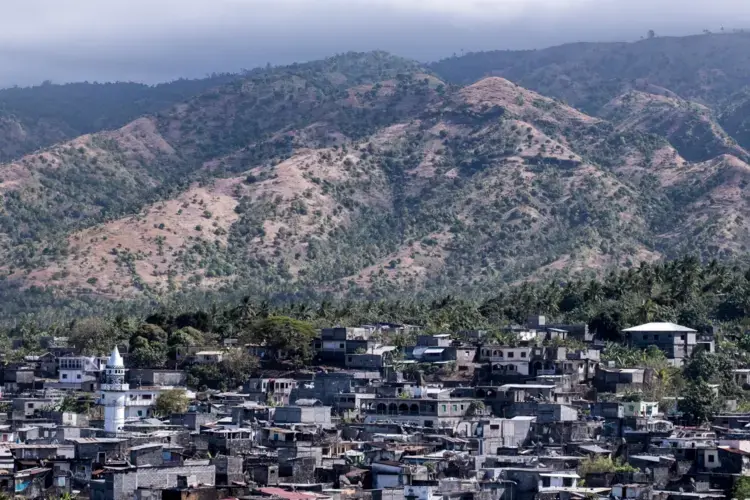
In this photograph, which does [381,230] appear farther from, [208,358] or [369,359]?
[369,359]

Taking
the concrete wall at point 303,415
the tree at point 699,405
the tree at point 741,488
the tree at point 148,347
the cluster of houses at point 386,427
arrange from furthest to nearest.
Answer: the tree at point 148,347
the tree at point 699,405
the concrete wall at point 303,415
the cluster of houses at point 386,427
the tree at point 741,488

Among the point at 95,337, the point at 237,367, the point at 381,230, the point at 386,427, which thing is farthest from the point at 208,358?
the point at 381,230

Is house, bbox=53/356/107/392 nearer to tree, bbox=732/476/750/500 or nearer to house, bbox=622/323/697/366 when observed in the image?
house, bbox=622/323/697/366

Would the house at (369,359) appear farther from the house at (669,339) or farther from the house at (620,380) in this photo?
the house at (669,339)

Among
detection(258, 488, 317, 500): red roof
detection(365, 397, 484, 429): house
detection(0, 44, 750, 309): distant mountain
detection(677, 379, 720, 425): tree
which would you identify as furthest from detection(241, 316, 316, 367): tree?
detection(0, 44, 750, 309): distant mountain

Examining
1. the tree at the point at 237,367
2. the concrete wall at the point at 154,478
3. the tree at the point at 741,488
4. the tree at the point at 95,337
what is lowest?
the tree at the point at 741,488

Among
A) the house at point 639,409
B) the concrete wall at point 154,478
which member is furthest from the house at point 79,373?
the concrete wall at point 154,478
